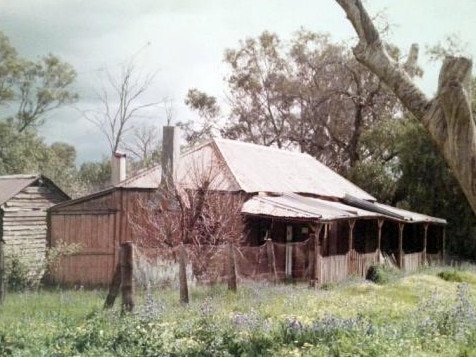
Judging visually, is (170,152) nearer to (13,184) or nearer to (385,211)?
(13,184)

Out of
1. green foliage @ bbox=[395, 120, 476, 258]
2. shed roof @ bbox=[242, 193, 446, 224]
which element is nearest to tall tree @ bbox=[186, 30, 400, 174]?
green foliage @ bbox=[395, 120, 476, 258]

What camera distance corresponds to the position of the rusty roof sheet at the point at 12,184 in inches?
818

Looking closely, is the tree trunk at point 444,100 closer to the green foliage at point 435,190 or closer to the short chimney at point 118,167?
the short chimney at point 118,167

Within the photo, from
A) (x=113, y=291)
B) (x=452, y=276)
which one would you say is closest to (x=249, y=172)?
(x=452, y=276)

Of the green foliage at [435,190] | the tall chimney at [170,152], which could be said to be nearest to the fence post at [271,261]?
the tall chimney at [170,152]

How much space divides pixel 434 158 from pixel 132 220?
17172 millimetres

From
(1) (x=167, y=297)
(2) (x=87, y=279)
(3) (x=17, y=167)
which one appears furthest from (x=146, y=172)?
(3) (x=17, y=167)

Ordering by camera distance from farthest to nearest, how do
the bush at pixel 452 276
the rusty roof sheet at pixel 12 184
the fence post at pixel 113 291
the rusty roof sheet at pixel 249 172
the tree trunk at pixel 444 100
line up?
the bush at pixel 452 276 < the rusty roof sheet at pixel 12 184 < the rusty roof sheet at pixel 249 172 < the fence post at pixel 113 291 < the tree trunk at pixel 444 100

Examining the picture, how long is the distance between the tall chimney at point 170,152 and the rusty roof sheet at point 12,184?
15.1ft

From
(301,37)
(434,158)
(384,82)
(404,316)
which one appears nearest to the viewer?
(384,82)

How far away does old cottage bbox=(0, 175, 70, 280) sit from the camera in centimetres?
2052

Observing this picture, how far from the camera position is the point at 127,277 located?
10203 millimetres

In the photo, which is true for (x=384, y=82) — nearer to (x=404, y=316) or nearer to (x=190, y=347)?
(x=404, y=316)

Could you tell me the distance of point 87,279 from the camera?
20281 mm
